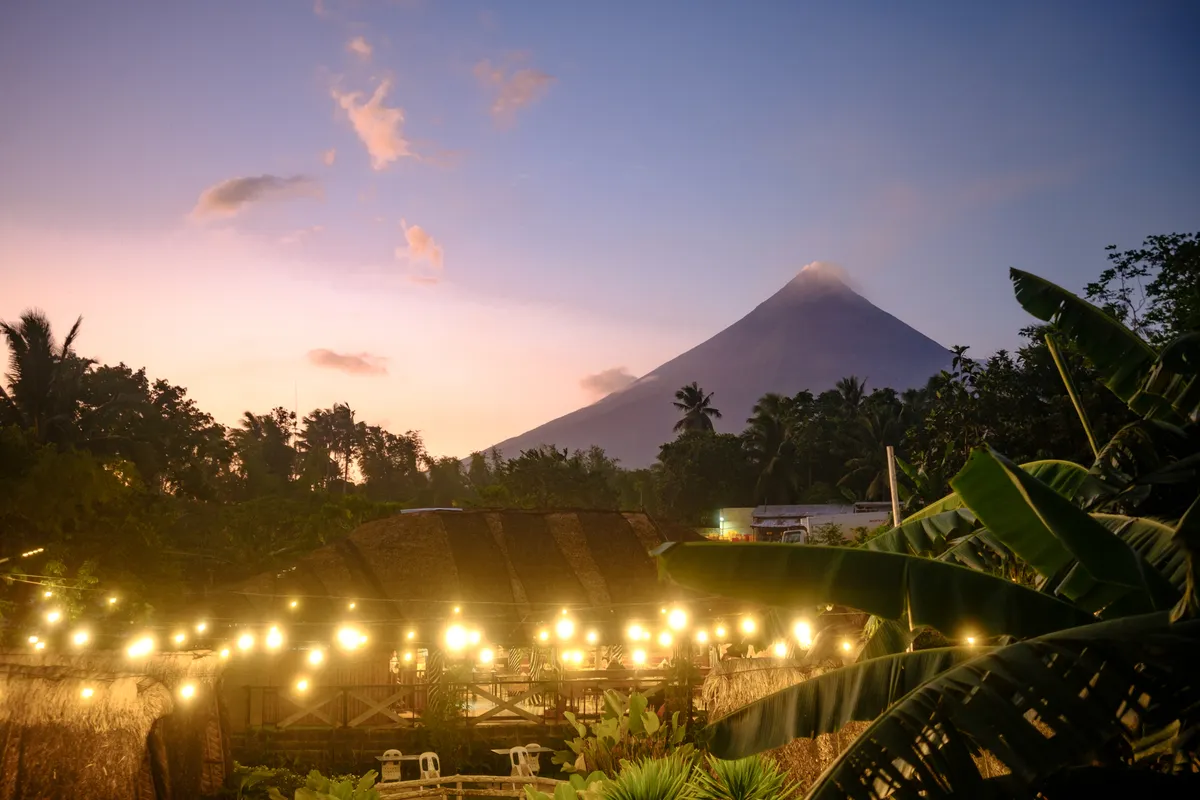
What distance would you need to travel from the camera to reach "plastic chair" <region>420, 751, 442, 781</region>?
12841 millimetres

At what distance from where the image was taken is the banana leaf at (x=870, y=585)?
11.8 ft

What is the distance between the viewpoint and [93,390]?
34.3 meters

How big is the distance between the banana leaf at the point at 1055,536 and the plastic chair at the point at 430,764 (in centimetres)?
1092

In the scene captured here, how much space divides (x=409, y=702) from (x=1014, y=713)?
17.6 m

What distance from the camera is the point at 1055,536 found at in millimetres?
3688

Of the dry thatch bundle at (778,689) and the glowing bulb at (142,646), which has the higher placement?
the glowing bulb at (142,646)

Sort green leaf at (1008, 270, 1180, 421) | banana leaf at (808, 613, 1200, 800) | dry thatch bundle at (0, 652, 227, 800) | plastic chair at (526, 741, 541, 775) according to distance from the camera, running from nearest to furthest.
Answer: banana leaf at (808, 613, 1200, 800) → green leaf at (1008, 270, 1180, 421) → dry thatch bundle at (0, 652, 227, 800) → plastic chair at (526, 741, 541, 775)

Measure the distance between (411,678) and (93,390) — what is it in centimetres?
2439

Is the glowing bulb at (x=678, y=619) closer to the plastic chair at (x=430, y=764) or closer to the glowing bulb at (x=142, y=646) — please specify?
the plastic chair at (x=430, y=764)

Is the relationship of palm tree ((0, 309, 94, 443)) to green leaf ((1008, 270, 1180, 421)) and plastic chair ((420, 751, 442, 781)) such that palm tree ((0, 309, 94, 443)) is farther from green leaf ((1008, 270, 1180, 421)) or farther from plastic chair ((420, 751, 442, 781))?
green leaf ((1008, 270, 1180, 421))

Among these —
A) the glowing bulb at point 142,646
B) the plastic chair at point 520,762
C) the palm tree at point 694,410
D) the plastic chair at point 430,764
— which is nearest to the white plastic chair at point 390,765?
the plastic chair at point 430,764

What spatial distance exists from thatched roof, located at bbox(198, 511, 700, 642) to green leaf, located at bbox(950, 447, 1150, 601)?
9.66 meters

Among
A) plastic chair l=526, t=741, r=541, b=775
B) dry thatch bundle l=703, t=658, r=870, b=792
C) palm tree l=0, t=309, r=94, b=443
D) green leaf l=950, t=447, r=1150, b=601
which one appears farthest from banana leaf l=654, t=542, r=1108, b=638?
palm tree l=0, t=309, r=94, b=443

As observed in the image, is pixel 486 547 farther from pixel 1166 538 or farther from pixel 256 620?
pixel 1166 538
